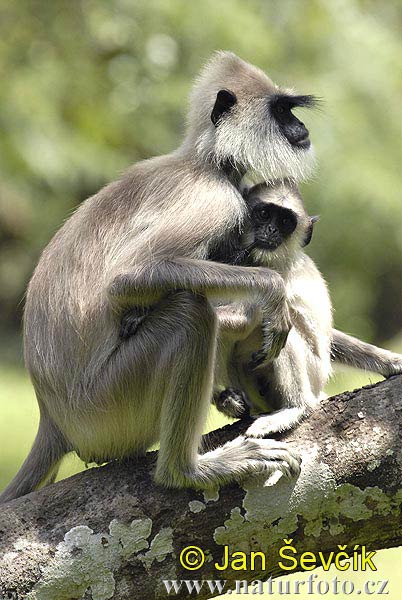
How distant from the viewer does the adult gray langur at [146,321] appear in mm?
3812

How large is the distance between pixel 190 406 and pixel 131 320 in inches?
20.3

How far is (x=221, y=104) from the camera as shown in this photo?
466 cm

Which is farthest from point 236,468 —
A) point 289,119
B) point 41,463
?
point 289,119

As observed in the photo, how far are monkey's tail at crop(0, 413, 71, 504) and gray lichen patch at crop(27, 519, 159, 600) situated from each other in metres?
0.63

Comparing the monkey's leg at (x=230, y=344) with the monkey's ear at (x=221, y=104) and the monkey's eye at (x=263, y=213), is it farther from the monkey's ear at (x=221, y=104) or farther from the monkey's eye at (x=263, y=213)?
the monkey's ear at (x=221, y=104)

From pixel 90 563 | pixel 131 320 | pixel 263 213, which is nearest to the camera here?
pixel 90 563

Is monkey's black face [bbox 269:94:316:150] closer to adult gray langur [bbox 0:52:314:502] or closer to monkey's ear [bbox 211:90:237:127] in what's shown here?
monkey's ear [bbox 211:90:237:127]

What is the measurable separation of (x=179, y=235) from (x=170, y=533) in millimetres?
1286

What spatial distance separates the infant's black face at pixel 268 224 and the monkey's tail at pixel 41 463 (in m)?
1.30

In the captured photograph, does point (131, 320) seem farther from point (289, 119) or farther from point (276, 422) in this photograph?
point (289, 119)

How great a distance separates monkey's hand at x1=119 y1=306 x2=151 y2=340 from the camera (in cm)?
407

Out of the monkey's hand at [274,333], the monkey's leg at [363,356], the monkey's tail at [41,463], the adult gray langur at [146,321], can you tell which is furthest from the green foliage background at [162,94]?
the monkey's hand at [274,333]

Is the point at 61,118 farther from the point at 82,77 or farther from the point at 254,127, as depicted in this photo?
the point at 254,127

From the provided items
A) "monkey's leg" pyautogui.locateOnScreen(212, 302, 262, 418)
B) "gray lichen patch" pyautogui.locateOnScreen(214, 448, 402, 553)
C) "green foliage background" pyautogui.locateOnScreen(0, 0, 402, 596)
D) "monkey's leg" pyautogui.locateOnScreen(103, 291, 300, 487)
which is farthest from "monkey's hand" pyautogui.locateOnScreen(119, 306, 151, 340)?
"green foliage background" pyautogui.locateOnScreen(0, 0, 402, 596)
